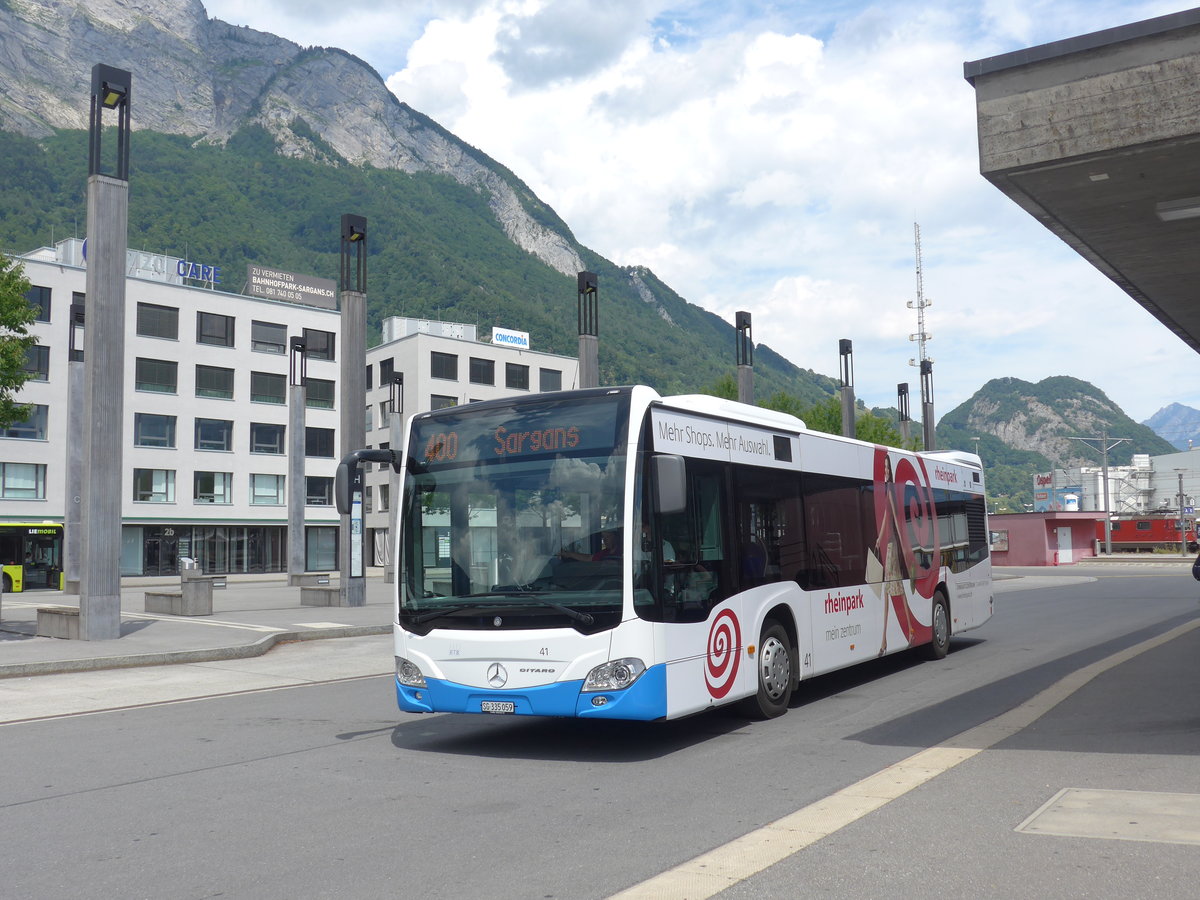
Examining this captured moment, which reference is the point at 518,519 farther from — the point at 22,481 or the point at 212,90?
the point at 212,90

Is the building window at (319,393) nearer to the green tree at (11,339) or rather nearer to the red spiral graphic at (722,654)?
the green tree at (11,339)

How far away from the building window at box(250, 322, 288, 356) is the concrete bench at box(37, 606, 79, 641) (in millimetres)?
45519

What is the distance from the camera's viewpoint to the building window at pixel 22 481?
52.1m

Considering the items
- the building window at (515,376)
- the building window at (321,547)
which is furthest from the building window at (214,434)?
the building window at (515,376)

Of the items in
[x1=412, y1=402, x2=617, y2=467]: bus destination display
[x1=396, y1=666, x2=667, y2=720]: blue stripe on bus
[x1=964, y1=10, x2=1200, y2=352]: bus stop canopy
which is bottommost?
[x1=396, y1=666, x2=667, y2=720]: blue stripe on bus

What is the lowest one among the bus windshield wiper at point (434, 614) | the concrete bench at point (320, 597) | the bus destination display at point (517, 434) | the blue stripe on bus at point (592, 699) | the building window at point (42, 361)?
the concrete bench at point (320, 597)

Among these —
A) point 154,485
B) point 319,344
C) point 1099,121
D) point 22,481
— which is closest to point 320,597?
point 1099,121

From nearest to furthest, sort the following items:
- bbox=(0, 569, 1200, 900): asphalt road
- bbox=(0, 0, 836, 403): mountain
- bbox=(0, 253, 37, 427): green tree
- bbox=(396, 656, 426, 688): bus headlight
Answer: bbox=(0, 569, 1200, 900): asphalt road → bbox=(396, 656, 426, 688): bus headlight → bbox=(0, 253, 37, 427): green tree → bbox=(0, 0, 836, 403): mountain

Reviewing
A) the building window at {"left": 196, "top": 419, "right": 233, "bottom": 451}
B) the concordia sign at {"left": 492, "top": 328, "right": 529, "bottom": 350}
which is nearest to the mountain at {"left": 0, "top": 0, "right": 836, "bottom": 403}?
the concordia sign at {"left": 492, "top": 328, "right": 529, "bottom": 350}

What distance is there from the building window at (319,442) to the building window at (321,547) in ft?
15.0

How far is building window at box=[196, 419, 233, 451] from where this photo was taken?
6116 cm

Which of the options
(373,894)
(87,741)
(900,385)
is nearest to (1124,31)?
(373,894)

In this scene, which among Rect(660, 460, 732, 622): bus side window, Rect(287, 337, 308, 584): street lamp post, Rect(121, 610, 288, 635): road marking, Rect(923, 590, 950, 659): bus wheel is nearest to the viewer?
Rect(660, 460, 732, 622): bus side window

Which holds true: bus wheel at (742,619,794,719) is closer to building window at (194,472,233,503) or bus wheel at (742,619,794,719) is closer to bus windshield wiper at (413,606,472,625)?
bus windshield wiper at (413,606,472,625)
